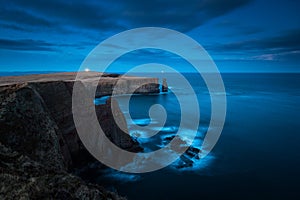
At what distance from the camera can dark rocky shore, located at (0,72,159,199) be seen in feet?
20.8

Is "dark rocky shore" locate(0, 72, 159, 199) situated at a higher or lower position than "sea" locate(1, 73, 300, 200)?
higher

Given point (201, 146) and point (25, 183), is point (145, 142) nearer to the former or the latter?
point (201, 146)

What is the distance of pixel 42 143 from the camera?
36.6 ft

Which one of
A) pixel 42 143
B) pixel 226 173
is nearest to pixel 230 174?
pixel 226 173

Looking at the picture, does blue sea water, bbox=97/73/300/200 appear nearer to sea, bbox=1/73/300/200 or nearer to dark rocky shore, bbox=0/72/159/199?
sea, bbox=1/73/300/200

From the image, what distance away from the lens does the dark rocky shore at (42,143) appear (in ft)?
20.8

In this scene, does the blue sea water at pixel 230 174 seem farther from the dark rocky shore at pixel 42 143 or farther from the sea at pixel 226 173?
the dark rocky shore at pixel 42 143

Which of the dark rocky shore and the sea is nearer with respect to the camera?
the dark rocky shore

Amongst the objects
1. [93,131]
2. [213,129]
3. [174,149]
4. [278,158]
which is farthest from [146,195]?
[213,129]

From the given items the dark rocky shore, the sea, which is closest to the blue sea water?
the sea

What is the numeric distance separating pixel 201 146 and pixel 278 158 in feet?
35.3

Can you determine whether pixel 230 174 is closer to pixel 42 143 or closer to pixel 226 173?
pixel 226 173

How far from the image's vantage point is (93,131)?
736 inches

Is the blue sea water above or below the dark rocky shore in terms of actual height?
below
